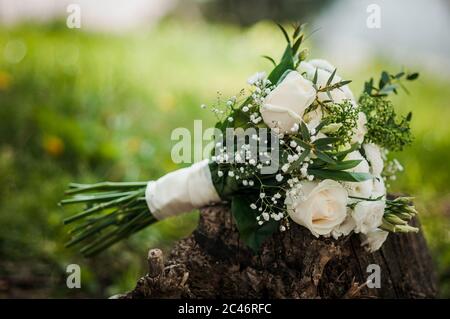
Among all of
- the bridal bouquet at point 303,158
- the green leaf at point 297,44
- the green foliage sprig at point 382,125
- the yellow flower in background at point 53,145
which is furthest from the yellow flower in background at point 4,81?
the green foliage sprig at point 382,125

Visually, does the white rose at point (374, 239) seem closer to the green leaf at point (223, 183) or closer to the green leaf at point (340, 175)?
the green leaf at point (340, 175)

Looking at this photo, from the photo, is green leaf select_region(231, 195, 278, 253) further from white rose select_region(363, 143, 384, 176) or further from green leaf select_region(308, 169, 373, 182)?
white rose select_region(363, 143, 384, 176)

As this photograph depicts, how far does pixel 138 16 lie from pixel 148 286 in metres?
5.08

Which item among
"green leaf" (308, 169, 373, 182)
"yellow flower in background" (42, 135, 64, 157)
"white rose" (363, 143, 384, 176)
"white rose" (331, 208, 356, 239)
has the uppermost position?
"yellow flower in background" (42, 135, 64, 157)

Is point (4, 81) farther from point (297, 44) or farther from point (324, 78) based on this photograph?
point (324, 78)

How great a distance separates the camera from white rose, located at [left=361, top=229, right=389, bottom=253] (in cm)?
179

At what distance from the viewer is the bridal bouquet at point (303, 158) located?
1.64 meters

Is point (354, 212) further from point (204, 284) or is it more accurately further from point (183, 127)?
point (183, 127)

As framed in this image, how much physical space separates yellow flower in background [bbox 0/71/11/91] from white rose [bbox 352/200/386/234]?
2.53 meters

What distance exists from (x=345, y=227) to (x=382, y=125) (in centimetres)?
35

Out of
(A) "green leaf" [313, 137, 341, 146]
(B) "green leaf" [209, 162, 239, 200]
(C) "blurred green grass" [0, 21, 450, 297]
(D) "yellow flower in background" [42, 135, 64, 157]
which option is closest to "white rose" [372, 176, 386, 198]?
(A) "green leaf" [313, 137, 341, 146]

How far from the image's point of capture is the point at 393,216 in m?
1.71

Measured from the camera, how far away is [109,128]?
3.49m

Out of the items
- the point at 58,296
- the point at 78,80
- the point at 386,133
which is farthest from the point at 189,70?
the point at 386,133
